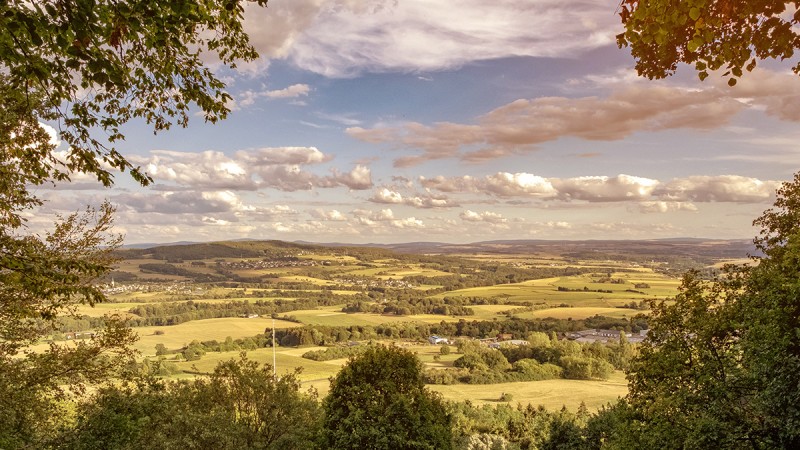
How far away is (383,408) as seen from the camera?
78.1ft

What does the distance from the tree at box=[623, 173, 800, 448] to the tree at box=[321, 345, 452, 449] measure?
33.2 ft

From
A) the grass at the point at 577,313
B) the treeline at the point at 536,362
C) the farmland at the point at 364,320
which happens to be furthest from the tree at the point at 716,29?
the grass at the point at 577,313

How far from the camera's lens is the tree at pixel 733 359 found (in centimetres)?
1270

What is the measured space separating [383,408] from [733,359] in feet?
52.0

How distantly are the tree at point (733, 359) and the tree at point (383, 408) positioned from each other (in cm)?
1010

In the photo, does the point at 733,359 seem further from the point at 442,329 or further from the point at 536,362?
the point at 442,329

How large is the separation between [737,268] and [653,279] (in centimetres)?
19792

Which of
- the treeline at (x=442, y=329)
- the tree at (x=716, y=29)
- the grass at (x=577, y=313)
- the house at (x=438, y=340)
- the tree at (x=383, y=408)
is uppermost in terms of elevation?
the tree at (x=716, y=29)

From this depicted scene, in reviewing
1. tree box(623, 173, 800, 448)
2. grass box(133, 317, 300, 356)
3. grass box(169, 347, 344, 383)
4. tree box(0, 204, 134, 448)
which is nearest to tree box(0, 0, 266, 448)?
tree box(0, 204, 134, 448)

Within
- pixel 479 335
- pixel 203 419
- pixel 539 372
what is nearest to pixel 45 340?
pixel 203 419

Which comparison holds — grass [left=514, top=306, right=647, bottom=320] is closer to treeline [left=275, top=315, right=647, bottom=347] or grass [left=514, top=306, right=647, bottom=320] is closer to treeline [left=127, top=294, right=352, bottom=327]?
treeline [left=275, top=315, right=647, bottom=347]

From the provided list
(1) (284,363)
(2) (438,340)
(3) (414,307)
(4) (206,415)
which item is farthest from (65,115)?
(3) (414,307)

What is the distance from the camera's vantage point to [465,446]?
38.7 meters

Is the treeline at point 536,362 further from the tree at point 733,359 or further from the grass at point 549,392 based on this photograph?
the tree at point 733,359
